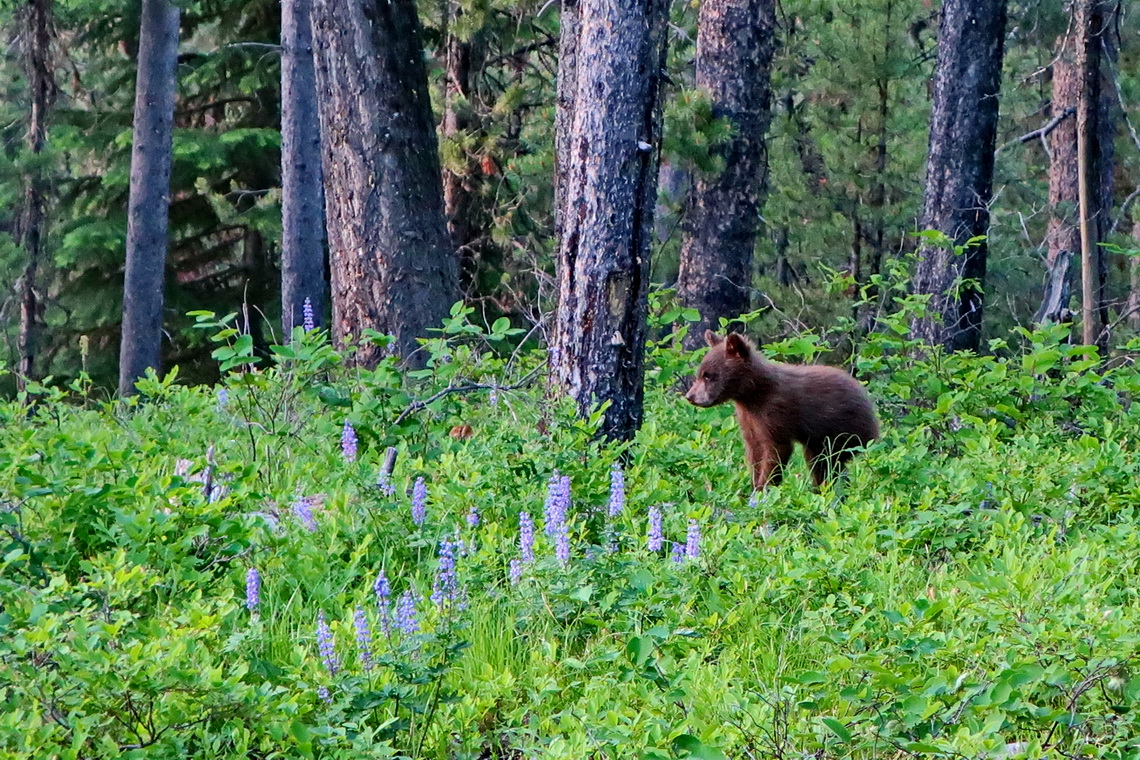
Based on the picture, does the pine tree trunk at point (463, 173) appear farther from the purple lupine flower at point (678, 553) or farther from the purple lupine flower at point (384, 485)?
the purple lupine flower at point (678, 553)

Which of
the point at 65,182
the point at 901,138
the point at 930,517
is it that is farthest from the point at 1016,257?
the point at 930,517

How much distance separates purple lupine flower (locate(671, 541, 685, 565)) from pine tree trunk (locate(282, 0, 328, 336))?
408 inches

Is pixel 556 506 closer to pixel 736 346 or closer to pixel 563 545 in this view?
pixel 563 545

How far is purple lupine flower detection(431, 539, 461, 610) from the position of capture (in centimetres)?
443

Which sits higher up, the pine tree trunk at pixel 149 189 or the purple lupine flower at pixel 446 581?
the pine tree trunk at pixel 149 189

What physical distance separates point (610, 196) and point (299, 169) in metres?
8.90

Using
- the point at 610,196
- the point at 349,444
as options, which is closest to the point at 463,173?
the point at 610,196

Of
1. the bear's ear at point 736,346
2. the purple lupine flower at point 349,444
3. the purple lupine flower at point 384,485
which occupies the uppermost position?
the bear's ear at point 736,346

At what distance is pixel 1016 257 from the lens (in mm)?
23312

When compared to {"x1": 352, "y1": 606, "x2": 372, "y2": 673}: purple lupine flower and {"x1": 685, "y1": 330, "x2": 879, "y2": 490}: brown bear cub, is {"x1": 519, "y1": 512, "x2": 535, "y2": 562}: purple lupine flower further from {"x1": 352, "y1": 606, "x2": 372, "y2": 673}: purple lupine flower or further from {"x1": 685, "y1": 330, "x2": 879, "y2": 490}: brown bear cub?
{"x1": 685, "y1": 330, "x2": 879, "y2": 490}: brown bear cub

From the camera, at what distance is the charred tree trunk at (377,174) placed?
1030 centimetres

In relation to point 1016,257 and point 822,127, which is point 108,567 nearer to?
point 822,127

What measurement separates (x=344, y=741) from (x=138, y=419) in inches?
206

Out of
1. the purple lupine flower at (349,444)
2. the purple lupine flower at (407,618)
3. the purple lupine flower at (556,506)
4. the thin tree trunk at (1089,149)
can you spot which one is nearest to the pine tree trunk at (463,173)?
the thin tree trunk at (1089,149)
